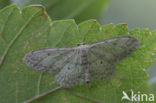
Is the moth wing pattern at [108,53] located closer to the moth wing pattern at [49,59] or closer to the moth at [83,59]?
the moth at [83,59]

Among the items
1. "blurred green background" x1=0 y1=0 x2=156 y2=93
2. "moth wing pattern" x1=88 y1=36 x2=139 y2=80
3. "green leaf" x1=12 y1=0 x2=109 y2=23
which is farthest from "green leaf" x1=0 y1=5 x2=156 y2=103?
"green leaf" x1=12 y1=0 x2=109 y2=23

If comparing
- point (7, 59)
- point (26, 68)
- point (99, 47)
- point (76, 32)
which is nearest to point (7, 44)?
point (7, 59)

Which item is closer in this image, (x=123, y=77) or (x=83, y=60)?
(x=123, y=77)

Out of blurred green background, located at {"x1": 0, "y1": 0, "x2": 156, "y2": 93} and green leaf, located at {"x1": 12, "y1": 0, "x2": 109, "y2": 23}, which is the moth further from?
green leaf, located at {"x1": 12, "y1": 0, "x2": 109, "y2": 23}

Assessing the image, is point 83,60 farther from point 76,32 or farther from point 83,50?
point 76,32

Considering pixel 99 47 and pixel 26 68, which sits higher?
pixel 99 47

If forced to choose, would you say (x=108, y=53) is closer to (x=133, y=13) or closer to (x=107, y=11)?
(x=107, y=11)

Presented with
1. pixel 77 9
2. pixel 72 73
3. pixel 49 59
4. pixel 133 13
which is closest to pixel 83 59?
pixel 72 73
